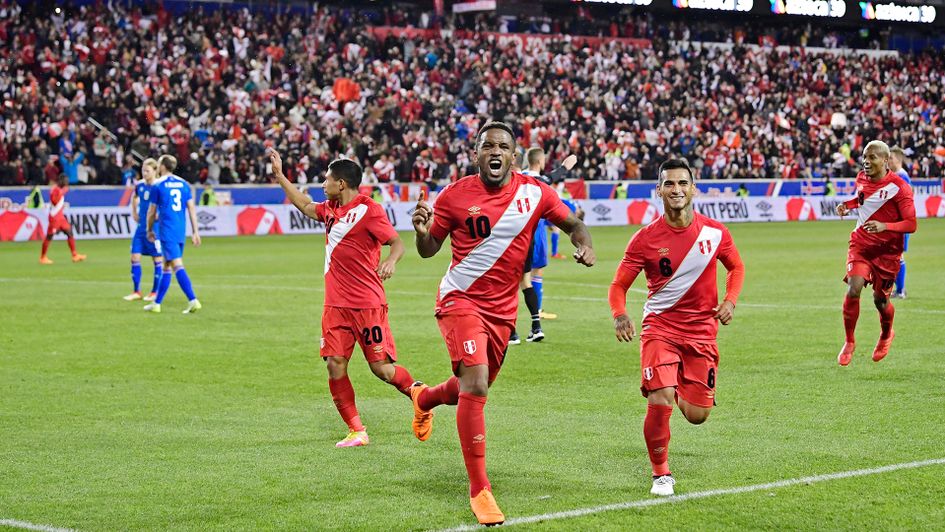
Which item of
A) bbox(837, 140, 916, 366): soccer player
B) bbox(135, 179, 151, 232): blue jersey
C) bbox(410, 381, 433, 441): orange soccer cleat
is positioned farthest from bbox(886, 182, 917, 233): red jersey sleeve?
bbox(135, 179, 151, 232): blue jersey

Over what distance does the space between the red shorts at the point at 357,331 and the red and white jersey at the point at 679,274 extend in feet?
7.19

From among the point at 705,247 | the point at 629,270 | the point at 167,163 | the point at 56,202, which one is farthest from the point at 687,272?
the point at 56,202

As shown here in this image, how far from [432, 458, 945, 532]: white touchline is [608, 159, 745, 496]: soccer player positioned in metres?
0.55

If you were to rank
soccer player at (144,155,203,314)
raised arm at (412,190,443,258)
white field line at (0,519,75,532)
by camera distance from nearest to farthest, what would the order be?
white field line at (0,519,75,532) < raised arm at (412,190,443,258) < soccer player at (144,155,203,314)

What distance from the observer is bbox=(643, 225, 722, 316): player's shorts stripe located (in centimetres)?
786

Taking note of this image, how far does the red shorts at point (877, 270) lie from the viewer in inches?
518

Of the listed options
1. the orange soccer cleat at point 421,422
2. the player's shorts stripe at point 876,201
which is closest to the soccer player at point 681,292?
the orange soccer cleat at point 421,422

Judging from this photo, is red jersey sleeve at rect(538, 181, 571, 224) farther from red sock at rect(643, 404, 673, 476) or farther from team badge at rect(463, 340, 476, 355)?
red sock at rect(643, 404, 673, 476)

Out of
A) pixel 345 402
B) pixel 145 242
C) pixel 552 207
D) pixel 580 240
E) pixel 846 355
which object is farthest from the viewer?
pixel 145 242

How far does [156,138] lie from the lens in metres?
37.2

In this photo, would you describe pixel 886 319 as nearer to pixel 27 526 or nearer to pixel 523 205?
pixel 523 205

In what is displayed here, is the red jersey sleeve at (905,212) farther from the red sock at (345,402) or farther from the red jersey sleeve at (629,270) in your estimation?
the red sock at (345,402)

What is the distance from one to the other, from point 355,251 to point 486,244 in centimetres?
225

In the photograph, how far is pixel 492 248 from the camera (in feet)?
24.6
